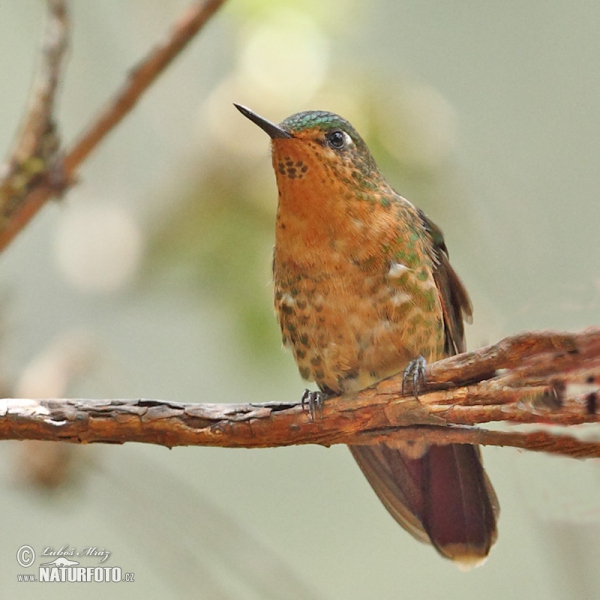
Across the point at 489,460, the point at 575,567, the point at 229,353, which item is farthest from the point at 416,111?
the point at 489,460

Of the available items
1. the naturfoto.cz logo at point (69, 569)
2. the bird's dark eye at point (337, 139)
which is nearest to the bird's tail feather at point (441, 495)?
the naturfoto.cz logo at point (69, 569)

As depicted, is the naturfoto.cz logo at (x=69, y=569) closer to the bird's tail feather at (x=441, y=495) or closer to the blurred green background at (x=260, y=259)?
the blurred green background at (x=260, y=259)

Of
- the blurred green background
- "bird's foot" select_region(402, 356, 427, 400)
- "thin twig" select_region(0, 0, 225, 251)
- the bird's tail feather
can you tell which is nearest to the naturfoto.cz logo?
the blurred green background

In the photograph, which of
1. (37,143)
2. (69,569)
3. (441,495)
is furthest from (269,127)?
(69,569)

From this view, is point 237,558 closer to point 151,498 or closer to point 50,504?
point 151,498

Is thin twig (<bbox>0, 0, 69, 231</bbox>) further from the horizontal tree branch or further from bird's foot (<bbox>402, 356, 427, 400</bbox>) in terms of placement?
bird's foot (<bbox>402, 356, 427, 400</bbox>)

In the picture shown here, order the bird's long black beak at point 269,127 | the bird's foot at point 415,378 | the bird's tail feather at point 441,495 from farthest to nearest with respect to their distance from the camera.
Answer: the bird's tail feather at point 441,495 < the bird's long black beak at point 269,127 < the bird's foot at point 415,378

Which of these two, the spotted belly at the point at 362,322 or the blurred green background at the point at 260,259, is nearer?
the spotted belly at the point at 362,322

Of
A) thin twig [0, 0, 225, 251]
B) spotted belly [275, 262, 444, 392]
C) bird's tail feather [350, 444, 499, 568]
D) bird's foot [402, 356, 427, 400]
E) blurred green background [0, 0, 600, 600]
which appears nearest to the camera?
bird's foot [402, 356, 427, 400]
